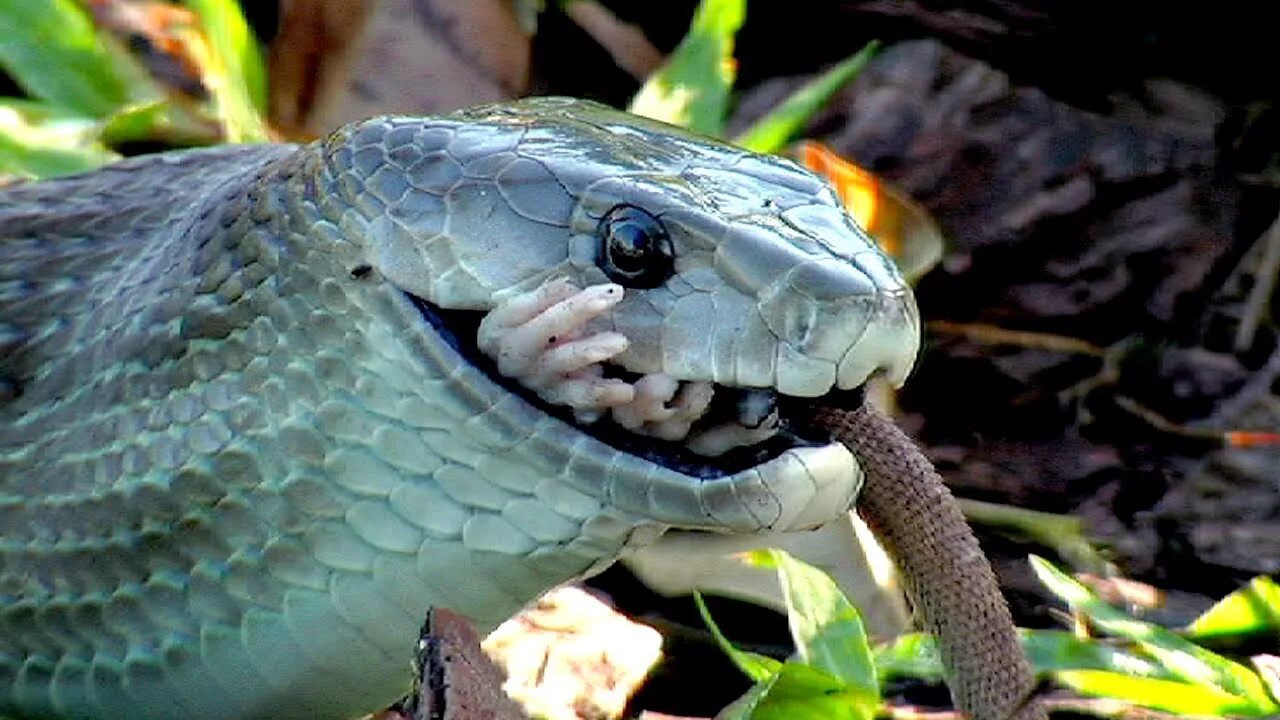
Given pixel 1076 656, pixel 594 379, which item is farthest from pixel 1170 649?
pixel 594 379

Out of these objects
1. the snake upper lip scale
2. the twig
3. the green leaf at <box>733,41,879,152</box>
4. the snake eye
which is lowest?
the twig

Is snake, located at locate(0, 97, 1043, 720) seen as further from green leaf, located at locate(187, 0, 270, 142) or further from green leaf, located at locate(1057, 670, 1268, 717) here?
green leaf, located at locate(187, 0, 270, 142)

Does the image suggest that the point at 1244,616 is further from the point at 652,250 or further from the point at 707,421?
the point at 652,250

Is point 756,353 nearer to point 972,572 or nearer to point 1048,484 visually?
point 972,572

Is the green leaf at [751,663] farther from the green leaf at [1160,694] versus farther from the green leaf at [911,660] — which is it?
the green leaf at [1160,694]

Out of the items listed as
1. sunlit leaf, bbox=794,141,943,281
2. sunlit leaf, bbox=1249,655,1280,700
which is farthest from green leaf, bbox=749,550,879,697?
sunlit leaf, bbox=794,141,943,281

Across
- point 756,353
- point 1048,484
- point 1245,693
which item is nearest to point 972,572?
point 1245,693
